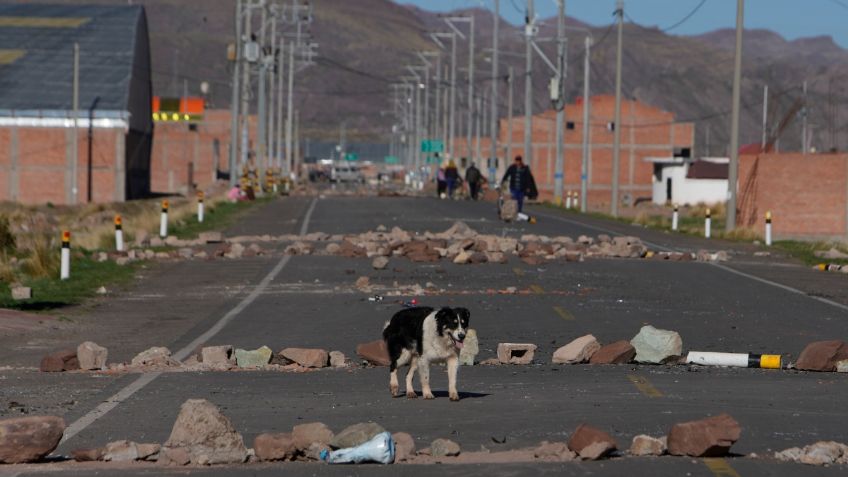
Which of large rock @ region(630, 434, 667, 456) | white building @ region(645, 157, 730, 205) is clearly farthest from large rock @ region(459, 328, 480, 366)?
white building @ region(645, 157, 730, 205)

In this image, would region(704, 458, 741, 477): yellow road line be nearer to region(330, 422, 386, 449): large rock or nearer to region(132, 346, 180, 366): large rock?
region(330, 422, 386, 449): large rock

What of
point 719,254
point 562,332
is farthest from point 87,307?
point 719,254

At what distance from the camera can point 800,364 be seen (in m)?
15.7

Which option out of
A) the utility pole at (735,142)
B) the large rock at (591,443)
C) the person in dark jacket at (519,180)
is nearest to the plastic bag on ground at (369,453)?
the large rock at (591,443)

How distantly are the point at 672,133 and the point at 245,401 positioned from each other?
378 ft

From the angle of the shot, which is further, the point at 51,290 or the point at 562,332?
the point at 51,290

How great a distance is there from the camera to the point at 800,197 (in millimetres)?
53312

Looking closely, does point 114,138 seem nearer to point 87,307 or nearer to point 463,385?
point 87,307

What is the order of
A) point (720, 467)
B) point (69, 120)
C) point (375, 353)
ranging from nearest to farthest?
point (720, 467)
point (375, 353)
point (69, 120)

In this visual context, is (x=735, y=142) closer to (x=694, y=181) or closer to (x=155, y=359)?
(x=155, y=359)

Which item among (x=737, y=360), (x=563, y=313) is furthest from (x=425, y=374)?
(x=563, y=313)

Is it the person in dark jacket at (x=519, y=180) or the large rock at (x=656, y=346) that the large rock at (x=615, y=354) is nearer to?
the large rock at (x=656, y=346)

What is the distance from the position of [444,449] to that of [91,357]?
6.11 m

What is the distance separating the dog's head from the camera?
12406 mm
